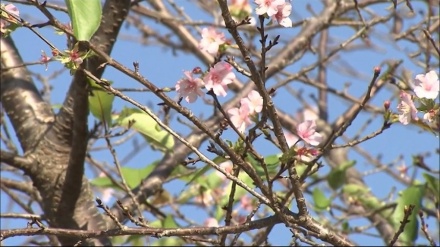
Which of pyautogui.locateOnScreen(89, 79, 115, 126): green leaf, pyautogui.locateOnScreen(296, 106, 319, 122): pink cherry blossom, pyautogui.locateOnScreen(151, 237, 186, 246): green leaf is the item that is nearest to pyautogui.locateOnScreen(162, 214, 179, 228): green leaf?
pyautogui.locateOnScreen(151, 237, 186, 246): green leaf

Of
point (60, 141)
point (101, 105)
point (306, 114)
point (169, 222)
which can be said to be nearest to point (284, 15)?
point (101, 105)

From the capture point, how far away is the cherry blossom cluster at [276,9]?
1.14 m

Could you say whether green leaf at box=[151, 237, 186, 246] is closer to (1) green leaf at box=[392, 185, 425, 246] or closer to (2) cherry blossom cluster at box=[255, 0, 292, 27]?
(1) green leaf at box=[392, 185, 425, 246]

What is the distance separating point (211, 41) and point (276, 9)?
0.29 meters

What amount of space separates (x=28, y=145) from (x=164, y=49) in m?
1.86

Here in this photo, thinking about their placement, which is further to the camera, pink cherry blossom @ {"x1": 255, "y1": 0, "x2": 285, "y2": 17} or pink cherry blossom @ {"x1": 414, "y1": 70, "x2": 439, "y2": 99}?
pink cherry blossom @ {"x1": 414, "y1": 70, "x2": 439, "y2": 99}

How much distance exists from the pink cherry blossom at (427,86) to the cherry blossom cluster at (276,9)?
29 centimetres

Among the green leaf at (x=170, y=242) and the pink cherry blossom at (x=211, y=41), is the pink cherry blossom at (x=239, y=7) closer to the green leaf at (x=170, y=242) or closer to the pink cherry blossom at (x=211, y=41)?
the green leaf at (x=170, y=242)

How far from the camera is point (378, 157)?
368cm

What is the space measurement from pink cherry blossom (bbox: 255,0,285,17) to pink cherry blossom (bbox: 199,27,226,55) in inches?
10.7

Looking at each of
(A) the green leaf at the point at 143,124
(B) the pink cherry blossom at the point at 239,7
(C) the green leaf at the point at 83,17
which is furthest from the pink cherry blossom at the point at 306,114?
(C) the green leaf at the point at 83,17

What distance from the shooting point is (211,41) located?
142 centimetres

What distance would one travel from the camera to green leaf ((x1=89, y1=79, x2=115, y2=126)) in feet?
5.29

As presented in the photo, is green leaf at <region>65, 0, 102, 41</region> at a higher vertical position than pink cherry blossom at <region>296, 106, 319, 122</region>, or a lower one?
lower
